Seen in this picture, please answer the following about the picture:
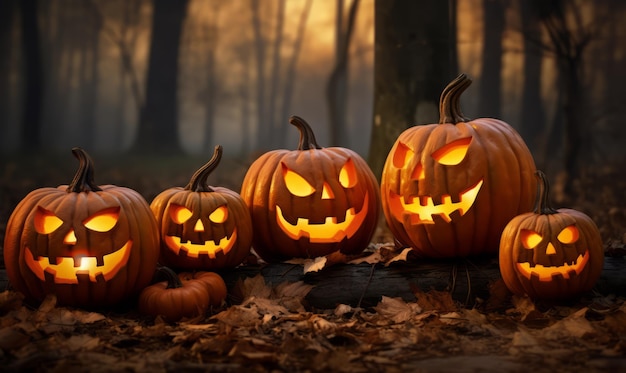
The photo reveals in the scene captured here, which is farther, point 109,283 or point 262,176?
point 262,176

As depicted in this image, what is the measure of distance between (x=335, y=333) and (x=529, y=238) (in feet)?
4.18

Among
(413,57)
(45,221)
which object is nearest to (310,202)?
(45,221)

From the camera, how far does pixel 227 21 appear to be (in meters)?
20.4

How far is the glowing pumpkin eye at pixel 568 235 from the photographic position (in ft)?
12.4

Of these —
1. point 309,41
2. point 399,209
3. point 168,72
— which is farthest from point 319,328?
point 309,41


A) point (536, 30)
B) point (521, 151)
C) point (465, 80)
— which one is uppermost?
point (536, 30)

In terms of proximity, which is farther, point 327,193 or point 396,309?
point 327,193

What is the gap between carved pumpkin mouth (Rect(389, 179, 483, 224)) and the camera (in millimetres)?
4105

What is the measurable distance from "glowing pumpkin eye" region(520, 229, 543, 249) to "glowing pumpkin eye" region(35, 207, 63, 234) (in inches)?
101

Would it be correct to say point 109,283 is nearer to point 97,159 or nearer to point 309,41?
point 97,159

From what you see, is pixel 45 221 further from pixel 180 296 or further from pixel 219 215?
pixel 219 215

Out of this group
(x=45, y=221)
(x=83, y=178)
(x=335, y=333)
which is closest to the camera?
(x=335, y=333)

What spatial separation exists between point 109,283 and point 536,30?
10.6 m

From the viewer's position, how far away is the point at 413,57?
20.7 ft
